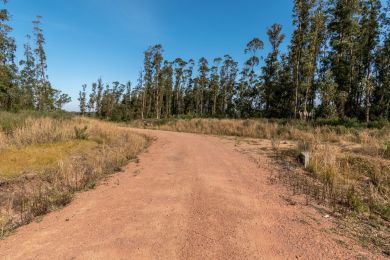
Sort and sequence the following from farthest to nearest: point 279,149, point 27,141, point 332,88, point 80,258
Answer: point 332,88 < point 279,149 < point 27,141 < point 80,258

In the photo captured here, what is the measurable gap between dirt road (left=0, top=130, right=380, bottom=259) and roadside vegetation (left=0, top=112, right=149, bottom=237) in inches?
17.3

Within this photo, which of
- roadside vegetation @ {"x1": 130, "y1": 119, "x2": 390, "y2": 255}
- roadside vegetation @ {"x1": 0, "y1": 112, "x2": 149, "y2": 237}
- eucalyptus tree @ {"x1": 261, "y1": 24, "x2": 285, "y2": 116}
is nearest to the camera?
roadside vegetation @ {"x1": 130, "y1": 119, "x2": 390, "y2": 255}

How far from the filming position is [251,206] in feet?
14.0

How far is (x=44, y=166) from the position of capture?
6.86 m

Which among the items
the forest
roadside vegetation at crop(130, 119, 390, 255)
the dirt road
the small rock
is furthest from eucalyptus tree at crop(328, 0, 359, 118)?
the dirt road

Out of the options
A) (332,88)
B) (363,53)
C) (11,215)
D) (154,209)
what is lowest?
(11,215)

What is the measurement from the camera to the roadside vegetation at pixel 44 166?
4438mm

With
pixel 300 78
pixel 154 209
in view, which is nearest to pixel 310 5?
pixel 300 78

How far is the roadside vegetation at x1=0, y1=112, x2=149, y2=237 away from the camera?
14.6 feet

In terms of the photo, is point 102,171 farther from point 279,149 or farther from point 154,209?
point 279,149

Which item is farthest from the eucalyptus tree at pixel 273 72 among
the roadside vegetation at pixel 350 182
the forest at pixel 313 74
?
the roadside vegetation at pixel 350 182

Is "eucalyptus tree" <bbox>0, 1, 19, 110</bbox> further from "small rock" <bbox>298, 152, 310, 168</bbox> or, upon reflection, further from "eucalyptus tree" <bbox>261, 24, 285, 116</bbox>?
"eucalyptus tree" <bbox>261, 24, 285, 116</bbox>

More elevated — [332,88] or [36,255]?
[332,88]

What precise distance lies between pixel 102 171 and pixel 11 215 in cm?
261
